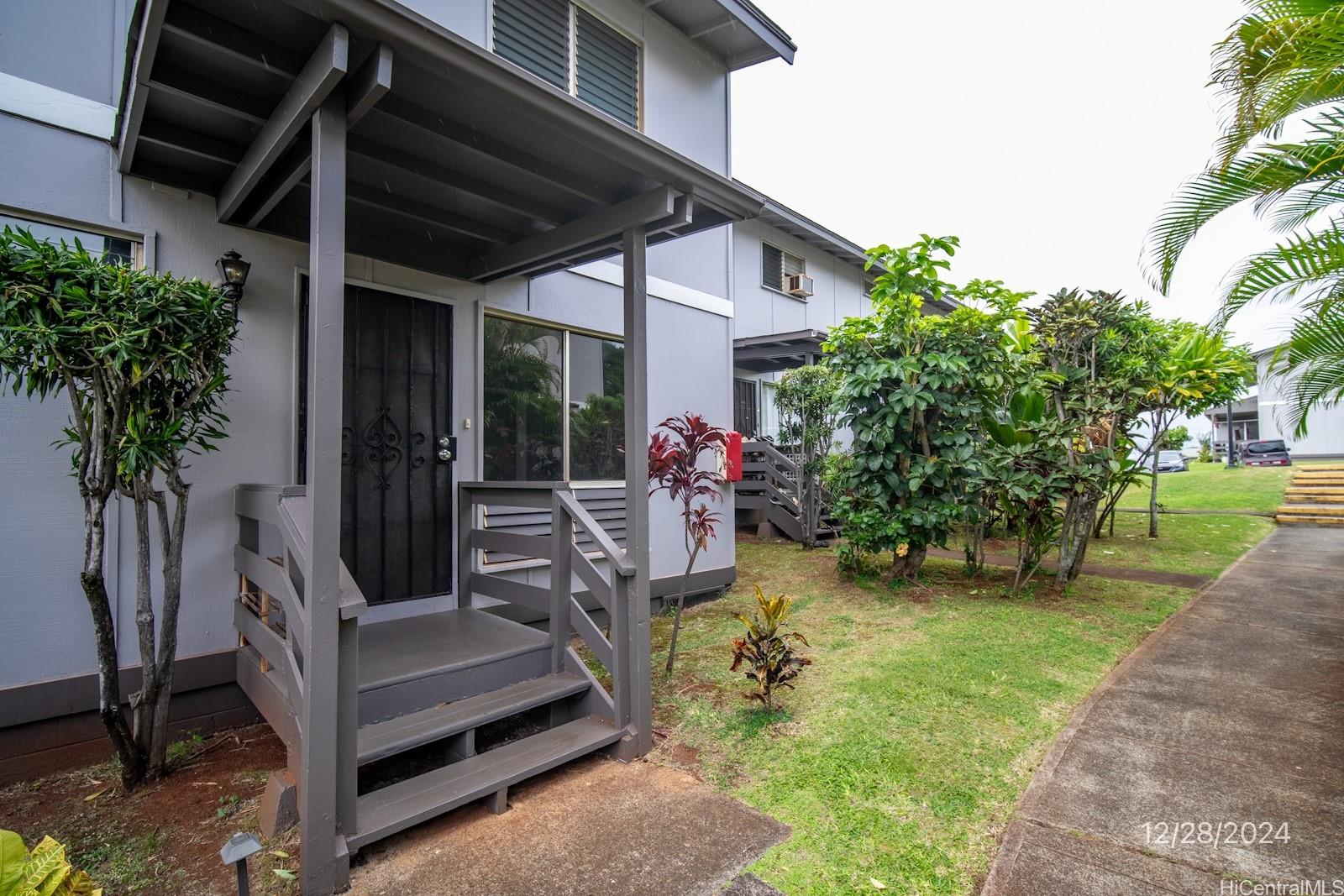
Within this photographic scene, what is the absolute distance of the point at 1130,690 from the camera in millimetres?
3973

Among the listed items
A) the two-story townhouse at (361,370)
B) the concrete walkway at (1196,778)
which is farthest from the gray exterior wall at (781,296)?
the concrete walkway at (1196,778)

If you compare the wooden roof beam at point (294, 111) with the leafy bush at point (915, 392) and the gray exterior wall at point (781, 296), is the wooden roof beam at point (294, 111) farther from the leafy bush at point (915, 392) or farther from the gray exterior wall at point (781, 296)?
the gray exterior wall at point (781, 296)

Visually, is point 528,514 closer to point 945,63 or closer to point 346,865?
point 346,865

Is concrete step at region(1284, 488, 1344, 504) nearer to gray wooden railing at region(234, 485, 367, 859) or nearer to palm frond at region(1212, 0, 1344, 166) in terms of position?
palm frond at region(1212, 0, 1344, 166)

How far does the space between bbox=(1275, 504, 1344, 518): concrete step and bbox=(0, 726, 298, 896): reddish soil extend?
1539 centimetres

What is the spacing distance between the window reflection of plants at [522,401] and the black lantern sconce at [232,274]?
1.61m

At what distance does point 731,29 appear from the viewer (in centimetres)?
609

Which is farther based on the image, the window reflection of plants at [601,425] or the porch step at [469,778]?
the window reflection of plants at [601,425]

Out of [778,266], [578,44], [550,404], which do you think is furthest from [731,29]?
[778,266]

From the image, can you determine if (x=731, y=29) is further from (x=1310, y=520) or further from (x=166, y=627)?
(x=1310, y=520)

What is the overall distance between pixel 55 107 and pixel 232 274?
1051mm

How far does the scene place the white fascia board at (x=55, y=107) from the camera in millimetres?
3143

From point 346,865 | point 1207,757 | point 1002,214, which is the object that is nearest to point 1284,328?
point 1207,757

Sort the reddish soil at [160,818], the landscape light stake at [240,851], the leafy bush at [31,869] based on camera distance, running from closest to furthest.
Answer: the leafy bush at [31,869], the landscape light stake at [240,851], the reddish soil at [160,818]
